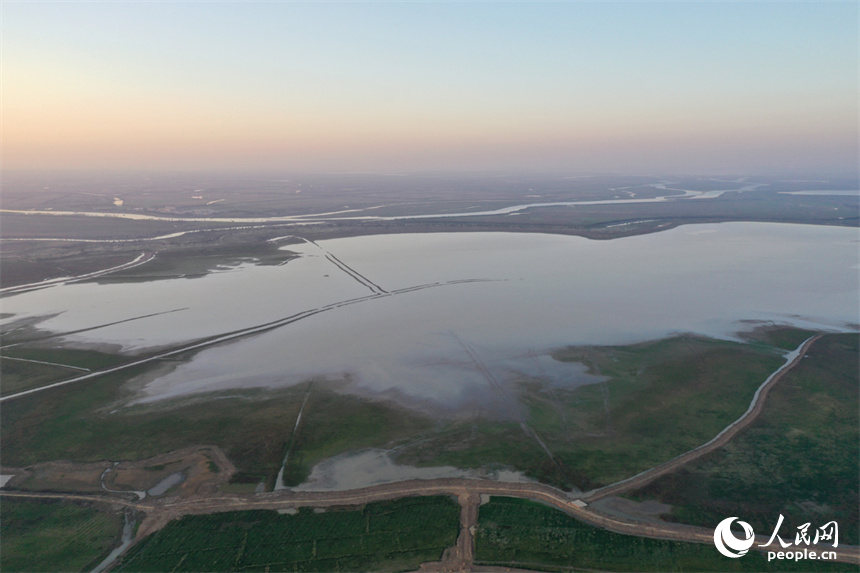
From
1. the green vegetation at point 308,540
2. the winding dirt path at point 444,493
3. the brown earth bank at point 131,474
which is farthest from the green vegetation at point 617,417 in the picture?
the brown earth bank at point 131,474

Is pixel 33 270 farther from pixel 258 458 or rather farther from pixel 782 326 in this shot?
pixel 782 326

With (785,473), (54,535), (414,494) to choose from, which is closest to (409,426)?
(414,494)

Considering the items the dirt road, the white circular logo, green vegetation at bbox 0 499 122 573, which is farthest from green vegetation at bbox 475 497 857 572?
green vegetation at bbox 0 499 122 573

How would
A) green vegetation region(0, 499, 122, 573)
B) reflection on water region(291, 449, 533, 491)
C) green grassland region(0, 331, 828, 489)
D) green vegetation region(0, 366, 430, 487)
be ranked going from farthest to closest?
1. green vegetation region(0, 366, 430, 487)
2. green grassland region(0, 331, 828, 489)
3. reflection on water region(291, 449, 533, 491)
4. green vegetation region(0, 499, 122, 573)

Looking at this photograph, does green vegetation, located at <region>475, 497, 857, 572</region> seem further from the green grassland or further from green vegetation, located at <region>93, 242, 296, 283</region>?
green vegetation, located at <region>93, 242, 296, 283</region>

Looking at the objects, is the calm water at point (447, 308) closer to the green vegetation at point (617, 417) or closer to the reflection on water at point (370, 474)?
the green vegetation at point (617, 417)

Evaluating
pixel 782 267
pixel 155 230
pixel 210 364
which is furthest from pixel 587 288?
pixel 155 230

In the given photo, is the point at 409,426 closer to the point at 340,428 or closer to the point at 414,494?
the point at 340,428
